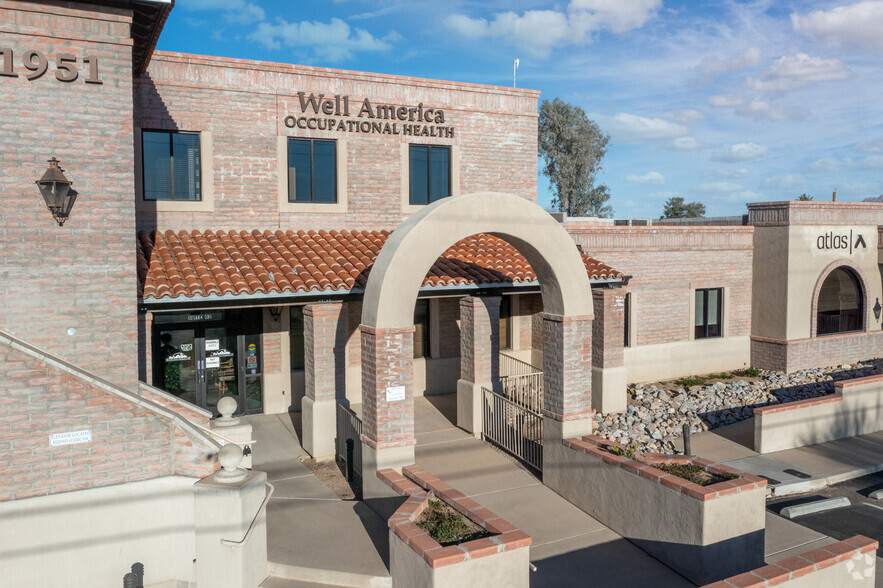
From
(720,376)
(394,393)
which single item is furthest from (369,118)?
(720,376)

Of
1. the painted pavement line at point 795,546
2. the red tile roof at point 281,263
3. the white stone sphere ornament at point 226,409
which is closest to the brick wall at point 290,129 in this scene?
the red tile roof at point 281,263

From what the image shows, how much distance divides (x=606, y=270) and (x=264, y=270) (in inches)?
318

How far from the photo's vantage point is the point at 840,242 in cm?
2200

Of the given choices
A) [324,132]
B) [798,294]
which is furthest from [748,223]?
[324,132]

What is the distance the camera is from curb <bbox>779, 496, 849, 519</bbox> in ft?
35.8

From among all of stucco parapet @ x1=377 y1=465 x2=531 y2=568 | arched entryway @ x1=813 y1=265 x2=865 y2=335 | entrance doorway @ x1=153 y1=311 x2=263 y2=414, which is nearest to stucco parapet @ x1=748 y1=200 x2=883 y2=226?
arched entryway @ x1=813 y1=265 x2=865 y2=335

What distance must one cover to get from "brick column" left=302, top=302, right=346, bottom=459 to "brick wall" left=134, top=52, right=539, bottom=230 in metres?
3.50

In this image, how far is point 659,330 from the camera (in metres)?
19.8

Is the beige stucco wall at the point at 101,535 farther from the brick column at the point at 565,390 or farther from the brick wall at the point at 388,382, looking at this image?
the brick column at the point at 565,390

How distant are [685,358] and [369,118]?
11.9 m

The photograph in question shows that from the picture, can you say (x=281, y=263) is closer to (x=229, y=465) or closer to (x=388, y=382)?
(x=388, y=382)

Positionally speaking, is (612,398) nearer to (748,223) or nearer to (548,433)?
(548,433)

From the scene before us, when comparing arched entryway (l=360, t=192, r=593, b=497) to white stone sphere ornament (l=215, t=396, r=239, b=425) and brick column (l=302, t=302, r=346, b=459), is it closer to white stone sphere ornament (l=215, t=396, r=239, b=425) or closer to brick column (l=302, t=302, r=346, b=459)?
white stone sphere ornament (l=215, t=396, r=239, b=425)

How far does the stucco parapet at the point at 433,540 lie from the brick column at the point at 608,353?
8.05 metres
